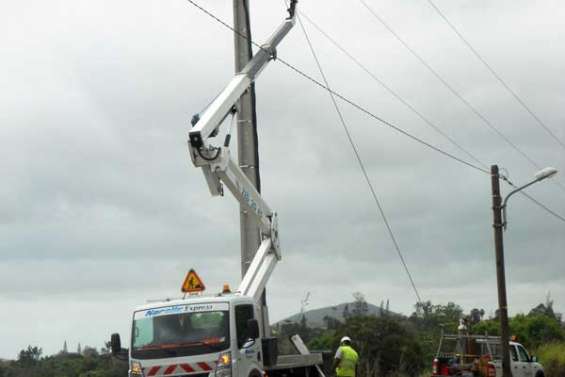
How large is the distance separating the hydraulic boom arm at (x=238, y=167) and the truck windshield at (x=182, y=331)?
265cm

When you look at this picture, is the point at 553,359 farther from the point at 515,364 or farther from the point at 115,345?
the point at 115,345

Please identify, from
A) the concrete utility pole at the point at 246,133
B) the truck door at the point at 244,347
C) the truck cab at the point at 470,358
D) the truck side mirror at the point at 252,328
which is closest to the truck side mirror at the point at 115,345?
the truck door at the point at 244,347

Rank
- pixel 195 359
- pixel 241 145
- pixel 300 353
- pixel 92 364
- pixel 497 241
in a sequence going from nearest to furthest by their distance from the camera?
1. pixel 195 359
2. pixel 300 353
3. pixel 241 145
4. pixel 92 364
5. pixel 497 241

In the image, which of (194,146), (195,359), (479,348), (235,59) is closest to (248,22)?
(235,59)

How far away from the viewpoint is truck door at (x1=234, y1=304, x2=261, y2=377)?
16531mm

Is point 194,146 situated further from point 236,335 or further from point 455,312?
point 455,312

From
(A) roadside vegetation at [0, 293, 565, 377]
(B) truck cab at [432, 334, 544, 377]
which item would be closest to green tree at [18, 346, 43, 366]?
(A) roadside vegetation at [0, 293, 565, 377]

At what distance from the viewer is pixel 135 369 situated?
1658cm

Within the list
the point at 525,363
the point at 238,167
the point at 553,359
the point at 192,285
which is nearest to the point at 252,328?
the point at 192,285

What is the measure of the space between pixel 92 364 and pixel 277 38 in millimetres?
11801

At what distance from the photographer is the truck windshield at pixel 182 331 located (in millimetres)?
16422

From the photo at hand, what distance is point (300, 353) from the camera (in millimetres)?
19844

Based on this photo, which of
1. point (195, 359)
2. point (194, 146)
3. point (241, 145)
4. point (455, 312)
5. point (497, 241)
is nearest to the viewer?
point (195, 359)

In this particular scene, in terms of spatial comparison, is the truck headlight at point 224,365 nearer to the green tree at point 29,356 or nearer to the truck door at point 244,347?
the truck door at point 244,347
